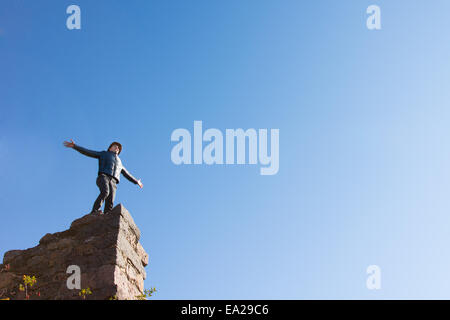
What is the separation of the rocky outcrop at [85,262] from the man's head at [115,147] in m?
1.74

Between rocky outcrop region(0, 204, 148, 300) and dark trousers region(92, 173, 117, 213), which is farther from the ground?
dark trousers region(92, 173, 117, 213)

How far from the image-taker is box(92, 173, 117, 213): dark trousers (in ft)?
23.1

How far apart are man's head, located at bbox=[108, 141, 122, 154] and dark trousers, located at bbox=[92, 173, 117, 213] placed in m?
0.69

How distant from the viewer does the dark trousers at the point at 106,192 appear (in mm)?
7047

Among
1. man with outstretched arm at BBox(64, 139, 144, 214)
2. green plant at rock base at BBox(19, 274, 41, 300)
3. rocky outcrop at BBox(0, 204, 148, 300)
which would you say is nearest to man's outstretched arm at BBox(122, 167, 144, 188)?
man with outstretched arm at BBox(64, 139, 144, 214)

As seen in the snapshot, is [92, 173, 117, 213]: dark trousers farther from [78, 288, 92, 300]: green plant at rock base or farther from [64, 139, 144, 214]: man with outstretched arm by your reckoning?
[78, 288, 92, 300]: green plant at rock base

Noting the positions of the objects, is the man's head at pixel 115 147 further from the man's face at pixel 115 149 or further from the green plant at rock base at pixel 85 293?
the green plant at rock base at pixel 85 293

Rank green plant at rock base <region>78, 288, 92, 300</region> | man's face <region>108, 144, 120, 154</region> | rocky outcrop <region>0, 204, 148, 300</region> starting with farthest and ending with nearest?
man's face <region>108, 144, 120, 154</region> → rocky outcrop <region>0, 204, 148, 300</region> → green plant at rock base <region>78, 288, 92, 300</region>

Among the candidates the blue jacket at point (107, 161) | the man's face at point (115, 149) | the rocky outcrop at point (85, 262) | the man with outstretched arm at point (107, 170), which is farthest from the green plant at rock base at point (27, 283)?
the man's face at point (115, 149)
